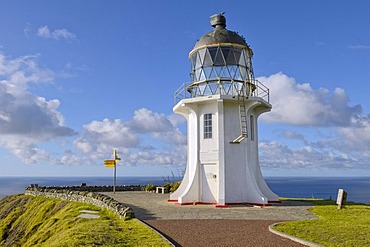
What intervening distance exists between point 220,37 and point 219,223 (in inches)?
449

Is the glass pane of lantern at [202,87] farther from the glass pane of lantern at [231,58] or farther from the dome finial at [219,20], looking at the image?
the dome finial at [219,20]

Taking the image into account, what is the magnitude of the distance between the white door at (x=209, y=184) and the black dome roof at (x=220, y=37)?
23.0 feet

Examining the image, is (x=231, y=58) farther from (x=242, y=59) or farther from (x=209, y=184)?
(x=209, y=184)

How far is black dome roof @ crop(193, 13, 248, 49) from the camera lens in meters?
20.9

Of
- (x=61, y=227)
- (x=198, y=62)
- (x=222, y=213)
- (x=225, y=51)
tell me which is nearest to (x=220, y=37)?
(x=225, y=51)

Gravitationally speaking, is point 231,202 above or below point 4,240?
above

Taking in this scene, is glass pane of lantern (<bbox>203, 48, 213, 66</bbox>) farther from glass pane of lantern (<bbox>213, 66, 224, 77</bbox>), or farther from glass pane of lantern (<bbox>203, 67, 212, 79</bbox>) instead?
glass pane of lantern (<bbox>213, 66, 224, 77</bbox>)

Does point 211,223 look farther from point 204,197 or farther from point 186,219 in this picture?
point 204,197

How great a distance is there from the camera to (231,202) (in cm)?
1992

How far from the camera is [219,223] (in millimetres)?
13406

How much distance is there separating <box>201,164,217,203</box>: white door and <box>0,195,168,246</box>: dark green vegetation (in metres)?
5.85

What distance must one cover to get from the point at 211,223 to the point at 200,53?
11.0 m

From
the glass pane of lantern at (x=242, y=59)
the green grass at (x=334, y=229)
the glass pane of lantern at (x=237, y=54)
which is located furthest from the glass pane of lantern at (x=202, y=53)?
the green grass at (x=334, y=229)

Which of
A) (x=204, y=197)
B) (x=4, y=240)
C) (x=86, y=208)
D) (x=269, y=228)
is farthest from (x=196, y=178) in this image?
(x=4, y=240)
